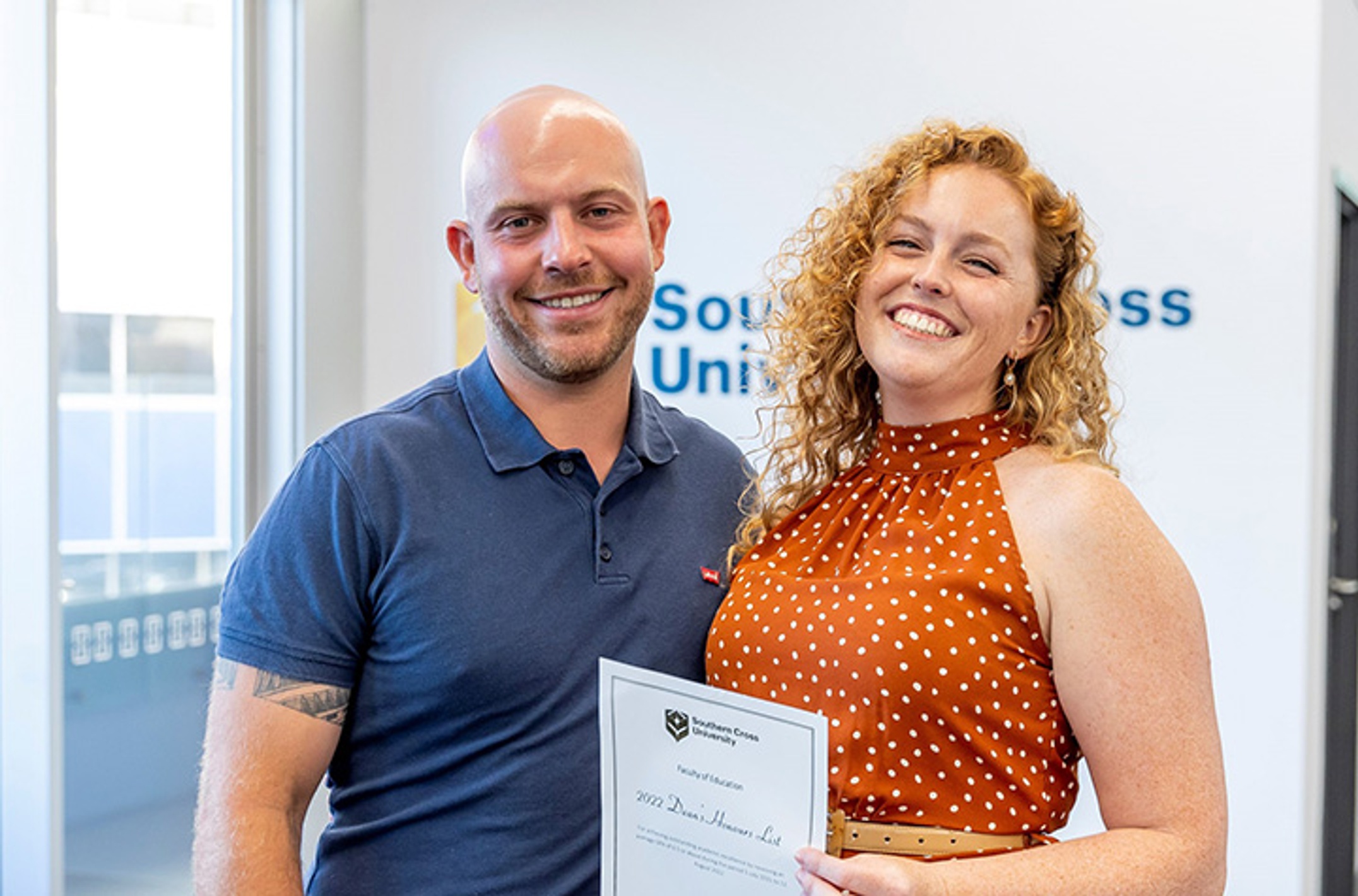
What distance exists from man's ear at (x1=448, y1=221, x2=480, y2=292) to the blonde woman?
0.48 meters

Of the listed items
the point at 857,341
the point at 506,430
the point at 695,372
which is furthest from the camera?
the point at 695,372

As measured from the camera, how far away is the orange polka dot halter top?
1582 mm

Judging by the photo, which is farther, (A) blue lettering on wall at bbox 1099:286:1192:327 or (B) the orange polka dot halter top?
(A) blue lettering on wall at bbox 1099:286:1192:327

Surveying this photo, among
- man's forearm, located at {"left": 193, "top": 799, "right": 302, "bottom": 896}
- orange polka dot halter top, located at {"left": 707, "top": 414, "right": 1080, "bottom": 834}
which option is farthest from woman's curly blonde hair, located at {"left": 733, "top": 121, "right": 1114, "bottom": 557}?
man's forearm, located at {"left": 193, "top": 799, "right": 302, "bottom": 896}

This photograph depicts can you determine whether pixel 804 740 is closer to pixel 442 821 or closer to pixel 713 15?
pixel 442 821

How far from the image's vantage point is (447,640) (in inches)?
67.1

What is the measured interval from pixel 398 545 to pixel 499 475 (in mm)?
166

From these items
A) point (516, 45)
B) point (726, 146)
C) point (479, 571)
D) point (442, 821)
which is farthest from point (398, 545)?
point (516, 45)

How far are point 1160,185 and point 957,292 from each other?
7.73 ft

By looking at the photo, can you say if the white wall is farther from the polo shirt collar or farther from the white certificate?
the white certificate

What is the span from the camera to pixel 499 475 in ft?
5.88

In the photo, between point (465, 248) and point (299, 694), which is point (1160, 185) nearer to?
point (465, 248)

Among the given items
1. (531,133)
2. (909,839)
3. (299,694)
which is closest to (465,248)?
(531,133)

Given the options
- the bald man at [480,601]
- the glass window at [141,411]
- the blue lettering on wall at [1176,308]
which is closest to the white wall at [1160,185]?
the blue lettering on wall at [1176,308]
